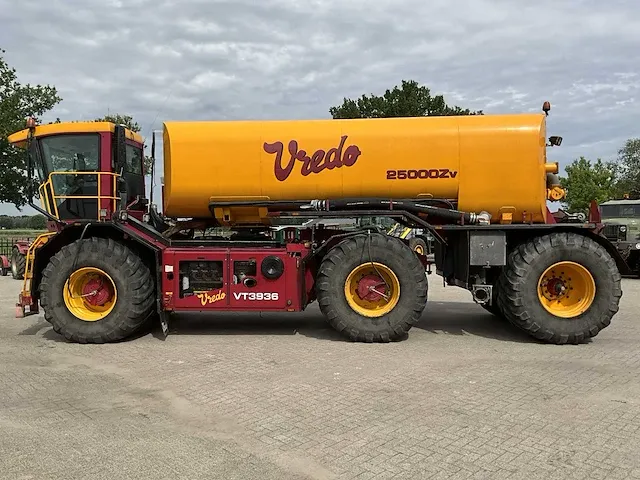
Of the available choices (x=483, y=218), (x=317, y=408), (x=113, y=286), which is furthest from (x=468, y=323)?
(x=113, y=286)

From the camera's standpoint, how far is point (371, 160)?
7629mm

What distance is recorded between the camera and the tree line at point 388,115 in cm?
2872

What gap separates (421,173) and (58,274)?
523cm

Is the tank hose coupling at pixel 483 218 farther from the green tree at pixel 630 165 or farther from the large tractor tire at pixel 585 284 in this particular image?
the green tree at pixel 630 165

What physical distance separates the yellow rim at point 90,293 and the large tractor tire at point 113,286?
14mm

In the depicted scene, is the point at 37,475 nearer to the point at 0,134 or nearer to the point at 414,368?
the point at 414,368

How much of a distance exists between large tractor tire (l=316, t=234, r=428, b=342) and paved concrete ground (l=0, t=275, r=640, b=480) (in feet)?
0.94

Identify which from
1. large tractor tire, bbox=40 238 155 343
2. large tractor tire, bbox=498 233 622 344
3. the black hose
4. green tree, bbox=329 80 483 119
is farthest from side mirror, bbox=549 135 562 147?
green tree, bbox=329 80 483 119

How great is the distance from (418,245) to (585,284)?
234 centimetres

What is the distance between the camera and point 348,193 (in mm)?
7746

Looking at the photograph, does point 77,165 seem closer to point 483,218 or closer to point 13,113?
point 483,218

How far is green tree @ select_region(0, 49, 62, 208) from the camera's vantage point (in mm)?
28266

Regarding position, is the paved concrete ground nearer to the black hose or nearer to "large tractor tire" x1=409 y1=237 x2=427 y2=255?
"large tractor tire" x1=409 y1=237 x2=427 y2=255

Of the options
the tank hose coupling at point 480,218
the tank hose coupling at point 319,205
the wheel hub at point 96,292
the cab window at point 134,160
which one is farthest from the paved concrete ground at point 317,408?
the cab window at point 134,160
